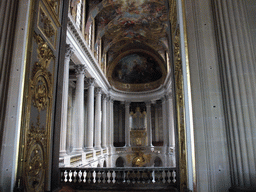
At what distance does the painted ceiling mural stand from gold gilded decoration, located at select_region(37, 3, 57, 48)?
10.3 metres

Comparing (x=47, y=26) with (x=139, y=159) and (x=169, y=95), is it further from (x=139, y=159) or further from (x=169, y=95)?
(x=139, y=159)

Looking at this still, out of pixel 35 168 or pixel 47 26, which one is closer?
pixel 35 168

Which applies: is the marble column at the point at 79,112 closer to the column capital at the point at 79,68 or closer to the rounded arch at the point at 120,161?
the column capital at the point at 79,68

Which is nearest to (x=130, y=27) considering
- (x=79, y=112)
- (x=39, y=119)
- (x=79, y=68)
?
(x=79, y=68)

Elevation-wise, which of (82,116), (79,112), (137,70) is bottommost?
(82,116)

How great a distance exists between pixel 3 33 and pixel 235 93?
4549 millimetres

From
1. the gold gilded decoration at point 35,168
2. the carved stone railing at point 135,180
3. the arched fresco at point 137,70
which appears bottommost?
the carved stone railing at point 135,180

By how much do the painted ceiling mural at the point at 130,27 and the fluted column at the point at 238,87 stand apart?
12.5 meters

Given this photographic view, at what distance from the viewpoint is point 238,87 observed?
3.35 metres

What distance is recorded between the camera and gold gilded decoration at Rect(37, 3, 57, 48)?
5.34 meters

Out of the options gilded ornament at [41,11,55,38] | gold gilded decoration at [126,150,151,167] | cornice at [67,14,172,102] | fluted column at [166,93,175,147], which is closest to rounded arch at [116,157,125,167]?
gold gilded decoration at [126,150,151,167]

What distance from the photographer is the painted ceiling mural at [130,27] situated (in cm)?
1728

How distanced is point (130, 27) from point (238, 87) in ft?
62.4

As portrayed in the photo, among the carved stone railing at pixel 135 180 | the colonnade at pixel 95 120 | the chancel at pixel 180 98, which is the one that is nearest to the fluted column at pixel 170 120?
the colonnade at pixel 95 120
